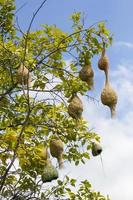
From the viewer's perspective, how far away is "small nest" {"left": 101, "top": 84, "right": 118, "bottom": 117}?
13.5 ft

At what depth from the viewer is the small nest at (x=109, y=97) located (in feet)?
13.5

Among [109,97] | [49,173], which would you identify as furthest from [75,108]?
[49,173]

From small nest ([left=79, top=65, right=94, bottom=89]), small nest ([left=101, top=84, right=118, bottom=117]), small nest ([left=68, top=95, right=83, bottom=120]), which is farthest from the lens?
small nest ([left=79, top=65, right=94, bottom=89])

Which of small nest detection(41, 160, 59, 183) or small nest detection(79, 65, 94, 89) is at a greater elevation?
small nest detection(79, 65, 94, 89)

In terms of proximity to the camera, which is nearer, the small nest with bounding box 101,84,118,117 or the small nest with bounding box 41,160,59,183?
the small nest with bounding box 101,84,118,117

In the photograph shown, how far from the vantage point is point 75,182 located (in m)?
8.20

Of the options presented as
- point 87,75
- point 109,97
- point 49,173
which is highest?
point 87,75

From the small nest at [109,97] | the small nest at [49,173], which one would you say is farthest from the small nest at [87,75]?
the small nest at [49,173]

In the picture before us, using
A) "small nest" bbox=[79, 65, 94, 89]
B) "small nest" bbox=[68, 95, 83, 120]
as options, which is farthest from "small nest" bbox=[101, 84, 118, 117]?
"small nest" bbox=[79, 65, 94, 89]

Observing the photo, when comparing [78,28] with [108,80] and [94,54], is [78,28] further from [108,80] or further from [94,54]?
[108,80]

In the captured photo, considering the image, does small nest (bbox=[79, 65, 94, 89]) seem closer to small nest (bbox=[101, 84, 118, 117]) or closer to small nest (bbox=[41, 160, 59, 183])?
small nest (bbox=[101, 84, 118, 117])

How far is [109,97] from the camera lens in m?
4.16

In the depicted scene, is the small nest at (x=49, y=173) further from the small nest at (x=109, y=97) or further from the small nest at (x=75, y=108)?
the small nest at (x=109, y=97)

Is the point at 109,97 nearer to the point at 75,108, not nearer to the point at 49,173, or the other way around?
the point at 75,108
